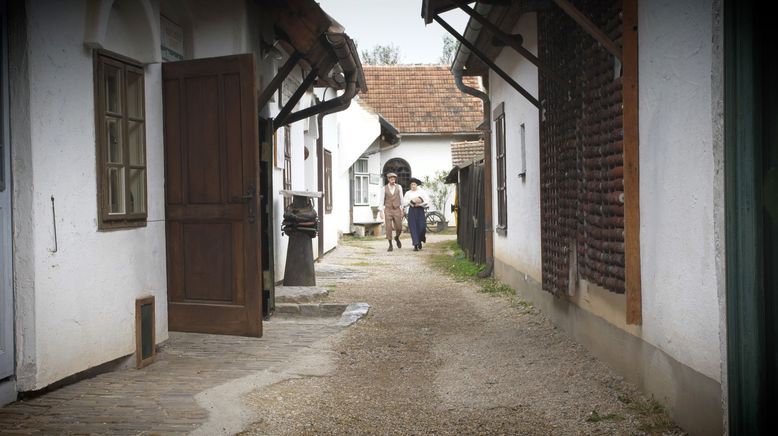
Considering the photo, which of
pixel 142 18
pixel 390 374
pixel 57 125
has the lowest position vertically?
pixel 390 374

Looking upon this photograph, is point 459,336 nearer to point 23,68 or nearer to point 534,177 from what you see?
point 534,177

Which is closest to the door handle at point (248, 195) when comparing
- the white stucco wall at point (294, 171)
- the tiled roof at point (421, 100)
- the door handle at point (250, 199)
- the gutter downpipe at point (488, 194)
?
the door handle at point (250, 199)

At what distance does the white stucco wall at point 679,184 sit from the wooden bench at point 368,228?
21568mm

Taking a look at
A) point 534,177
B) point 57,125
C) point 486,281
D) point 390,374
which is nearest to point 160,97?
point 57,125

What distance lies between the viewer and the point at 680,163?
14.0ft

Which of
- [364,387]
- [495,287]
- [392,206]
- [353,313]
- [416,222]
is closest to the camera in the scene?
[364,387]

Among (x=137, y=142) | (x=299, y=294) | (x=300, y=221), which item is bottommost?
(x=299, y=294)

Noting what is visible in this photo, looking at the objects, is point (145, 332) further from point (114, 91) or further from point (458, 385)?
point (458, 385)

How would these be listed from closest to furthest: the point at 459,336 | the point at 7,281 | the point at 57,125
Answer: the point at 7,281 < the point at 57,125 < the point at 459,336

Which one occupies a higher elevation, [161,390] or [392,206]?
[392,206]

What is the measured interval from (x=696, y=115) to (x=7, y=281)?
12.6ft

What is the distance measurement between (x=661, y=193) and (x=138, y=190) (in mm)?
3933

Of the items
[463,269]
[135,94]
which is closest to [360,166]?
[463,269]

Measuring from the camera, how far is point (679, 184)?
4289mm
